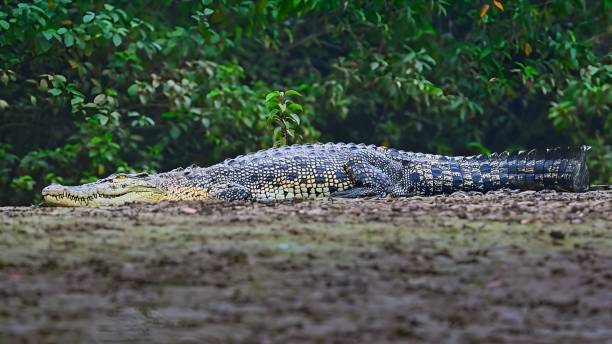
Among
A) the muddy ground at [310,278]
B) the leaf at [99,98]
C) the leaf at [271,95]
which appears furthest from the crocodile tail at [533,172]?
the leaf at [99,98]

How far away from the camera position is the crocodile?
974 centimetres

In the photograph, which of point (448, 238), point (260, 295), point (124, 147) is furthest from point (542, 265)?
point (124, 147)

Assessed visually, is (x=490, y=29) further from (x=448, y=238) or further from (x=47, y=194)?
(x=448, y=238)

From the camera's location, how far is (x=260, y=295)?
527cm

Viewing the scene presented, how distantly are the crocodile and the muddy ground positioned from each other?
2.36m

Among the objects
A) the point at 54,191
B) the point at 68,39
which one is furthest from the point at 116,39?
the point at 54,191

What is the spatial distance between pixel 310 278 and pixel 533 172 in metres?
4.99

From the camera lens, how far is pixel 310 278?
5.51 metres

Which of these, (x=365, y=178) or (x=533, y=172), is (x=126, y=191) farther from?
(x=533, y=172)

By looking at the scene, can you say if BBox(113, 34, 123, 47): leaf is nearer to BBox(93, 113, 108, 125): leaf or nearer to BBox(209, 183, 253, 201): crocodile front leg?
BBox(93, 113, 108, 125): leaf

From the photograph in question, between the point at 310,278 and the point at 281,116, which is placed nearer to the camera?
the point at 310,278

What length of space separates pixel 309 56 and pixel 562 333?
11730 mm

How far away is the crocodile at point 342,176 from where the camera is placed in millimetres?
9742

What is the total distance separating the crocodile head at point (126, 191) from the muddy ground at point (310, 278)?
1.95 meters
